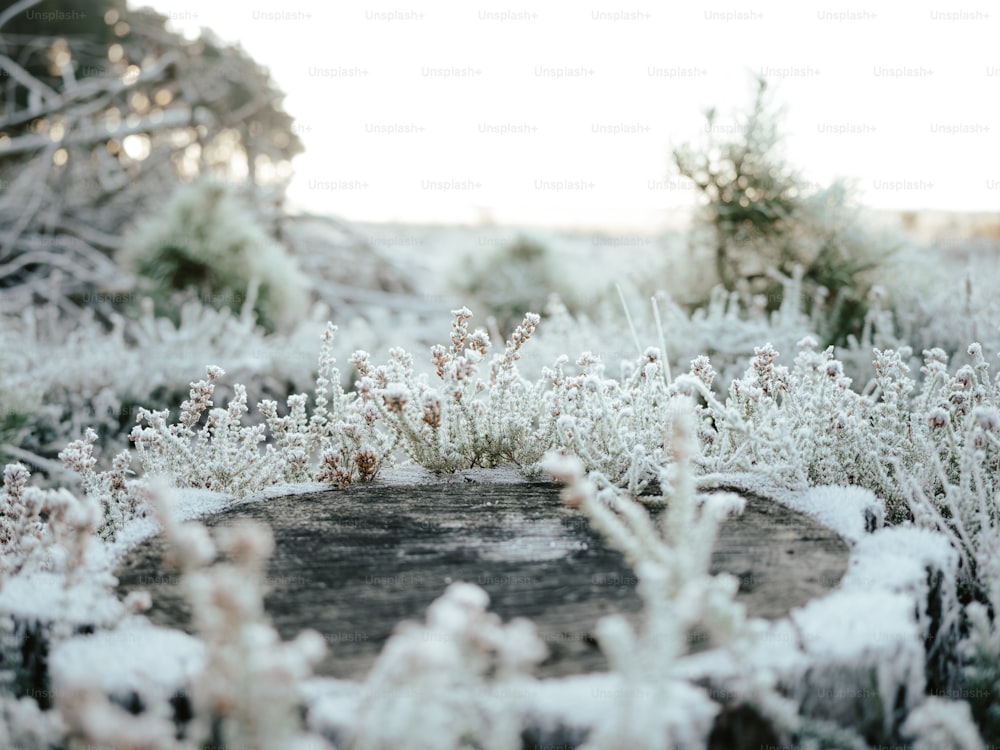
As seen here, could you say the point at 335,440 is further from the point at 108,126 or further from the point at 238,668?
the point at 108,126

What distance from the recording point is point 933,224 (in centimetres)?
1294

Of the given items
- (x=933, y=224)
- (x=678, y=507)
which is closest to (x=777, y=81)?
(x=678, y=507)

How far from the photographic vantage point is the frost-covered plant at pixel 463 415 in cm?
221

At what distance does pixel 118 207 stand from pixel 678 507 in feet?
26.2

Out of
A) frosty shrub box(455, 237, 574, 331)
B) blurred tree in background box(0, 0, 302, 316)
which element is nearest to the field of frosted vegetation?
frosty shrub box(455, 237, 574, 331)

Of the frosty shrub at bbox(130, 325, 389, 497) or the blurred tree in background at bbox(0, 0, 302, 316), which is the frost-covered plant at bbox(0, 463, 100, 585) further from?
the blurred tree in background at bbox(0, 0, 302, 316)

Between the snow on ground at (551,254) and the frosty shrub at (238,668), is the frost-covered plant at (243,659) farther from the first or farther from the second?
the snow on ground at (551,254)

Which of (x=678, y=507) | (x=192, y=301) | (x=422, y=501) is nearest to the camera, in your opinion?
(x=678, y=507)

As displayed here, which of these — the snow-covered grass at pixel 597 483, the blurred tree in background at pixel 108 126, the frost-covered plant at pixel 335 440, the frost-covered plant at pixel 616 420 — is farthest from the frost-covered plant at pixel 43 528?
the blurred tree in background at pixel 108 126

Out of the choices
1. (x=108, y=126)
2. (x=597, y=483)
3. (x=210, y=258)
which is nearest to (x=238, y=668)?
(x=597, y=483)

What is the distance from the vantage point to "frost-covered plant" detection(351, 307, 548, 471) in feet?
7.27

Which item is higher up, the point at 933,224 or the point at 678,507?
the point at 933,224

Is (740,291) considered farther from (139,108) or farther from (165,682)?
(139,108)

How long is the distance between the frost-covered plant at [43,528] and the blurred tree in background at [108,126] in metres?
5.16
